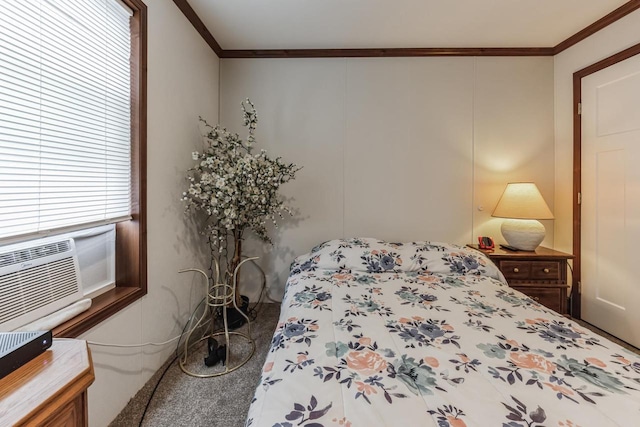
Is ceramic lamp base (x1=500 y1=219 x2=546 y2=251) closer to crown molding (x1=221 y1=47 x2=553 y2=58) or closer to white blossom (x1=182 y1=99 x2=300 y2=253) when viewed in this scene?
crown molding (x1=221 y1=47 x2=553 y2=58)

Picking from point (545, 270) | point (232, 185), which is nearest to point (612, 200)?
point (545, 270)

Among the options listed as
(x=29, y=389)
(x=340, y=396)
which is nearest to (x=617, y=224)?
(x=340, y=396)

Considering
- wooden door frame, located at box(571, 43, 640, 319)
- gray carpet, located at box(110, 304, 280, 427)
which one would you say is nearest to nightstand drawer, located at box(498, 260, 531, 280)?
wooden door frame, located at box(571, 43, 640, 319)

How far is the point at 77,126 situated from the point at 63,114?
0.24 ft

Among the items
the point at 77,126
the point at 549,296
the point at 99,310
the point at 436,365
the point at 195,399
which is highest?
the point at 77,126

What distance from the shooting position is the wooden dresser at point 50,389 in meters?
0.53

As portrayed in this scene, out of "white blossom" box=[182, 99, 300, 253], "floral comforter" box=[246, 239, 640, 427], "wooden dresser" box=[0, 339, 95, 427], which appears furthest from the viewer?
"white blossom" box=[182, 99, 300, 253]

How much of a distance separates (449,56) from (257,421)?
123 inches

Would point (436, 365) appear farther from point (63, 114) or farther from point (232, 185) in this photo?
point (63, 114)

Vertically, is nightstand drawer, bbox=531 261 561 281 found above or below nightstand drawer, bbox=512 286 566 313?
above

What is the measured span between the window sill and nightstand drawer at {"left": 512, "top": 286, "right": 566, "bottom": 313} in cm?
274

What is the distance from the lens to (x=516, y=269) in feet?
7.29

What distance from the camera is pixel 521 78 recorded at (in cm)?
259

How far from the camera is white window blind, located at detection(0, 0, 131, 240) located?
95 cm
